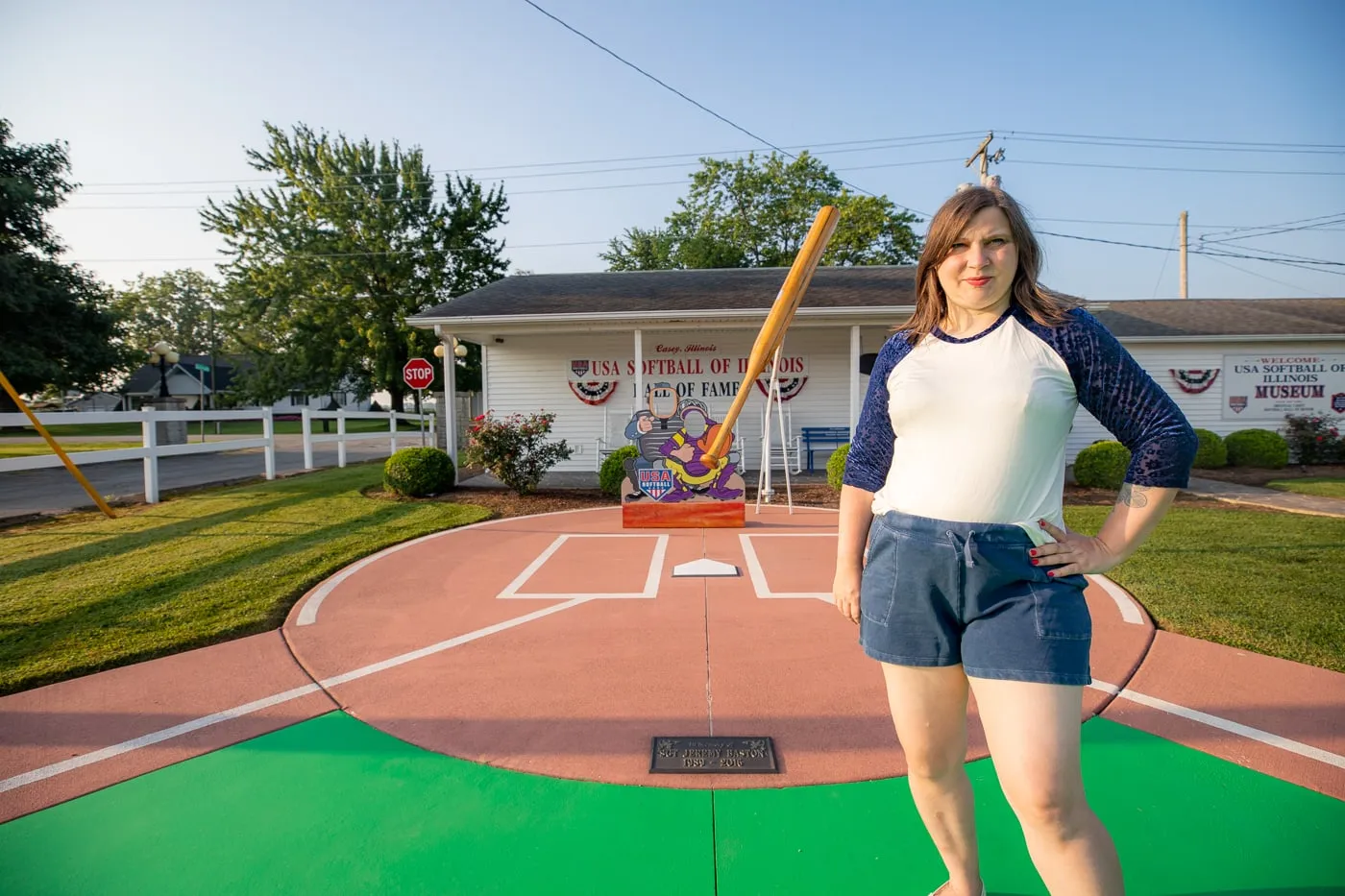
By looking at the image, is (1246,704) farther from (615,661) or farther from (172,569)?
(172,569)

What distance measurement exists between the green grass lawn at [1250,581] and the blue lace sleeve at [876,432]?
139 inches

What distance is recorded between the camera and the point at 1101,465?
32.7 ft

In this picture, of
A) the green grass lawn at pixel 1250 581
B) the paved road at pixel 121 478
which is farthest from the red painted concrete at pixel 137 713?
the paved road at pixel 121 478

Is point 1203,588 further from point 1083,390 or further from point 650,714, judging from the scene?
point 1083,390

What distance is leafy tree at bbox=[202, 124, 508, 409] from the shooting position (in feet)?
84.3

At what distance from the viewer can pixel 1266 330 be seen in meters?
13.7

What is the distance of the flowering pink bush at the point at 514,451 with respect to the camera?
31.5 feet

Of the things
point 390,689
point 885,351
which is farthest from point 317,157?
point 885,351

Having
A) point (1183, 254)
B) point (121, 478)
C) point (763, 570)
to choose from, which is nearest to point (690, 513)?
point (763, 570)

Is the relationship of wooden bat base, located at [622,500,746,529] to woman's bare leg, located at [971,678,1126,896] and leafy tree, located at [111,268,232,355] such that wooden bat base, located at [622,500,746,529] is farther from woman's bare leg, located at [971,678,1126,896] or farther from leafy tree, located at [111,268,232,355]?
leafy tree, located at [111,268,232,355]

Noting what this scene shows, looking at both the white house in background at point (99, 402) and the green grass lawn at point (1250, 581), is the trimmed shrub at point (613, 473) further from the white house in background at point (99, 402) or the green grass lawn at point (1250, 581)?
the white house in background at point (99, 402)

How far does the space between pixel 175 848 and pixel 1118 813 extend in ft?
10.3

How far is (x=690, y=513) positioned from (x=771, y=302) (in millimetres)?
5273

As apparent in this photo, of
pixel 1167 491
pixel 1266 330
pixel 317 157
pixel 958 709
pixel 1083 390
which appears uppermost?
pixel 317 157
